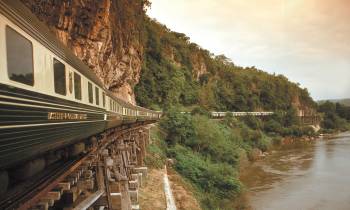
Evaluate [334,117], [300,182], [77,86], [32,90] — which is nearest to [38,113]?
[32,90]

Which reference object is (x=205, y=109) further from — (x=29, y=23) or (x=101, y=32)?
(x=29, y=23)

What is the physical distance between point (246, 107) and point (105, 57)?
167 ft

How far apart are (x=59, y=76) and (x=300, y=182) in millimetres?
24200

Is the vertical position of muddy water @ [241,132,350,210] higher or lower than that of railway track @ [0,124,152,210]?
lower

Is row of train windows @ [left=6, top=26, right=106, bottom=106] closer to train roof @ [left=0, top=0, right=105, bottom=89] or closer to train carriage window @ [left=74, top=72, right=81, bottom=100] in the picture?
train roof @ [left=0, top=0, right=105, bottom=89]

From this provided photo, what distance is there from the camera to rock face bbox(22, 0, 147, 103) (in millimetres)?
15539

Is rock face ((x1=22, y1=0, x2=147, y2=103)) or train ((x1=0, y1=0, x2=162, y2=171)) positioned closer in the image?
train ((x1=0, y1=0, x2=162, y2=171))

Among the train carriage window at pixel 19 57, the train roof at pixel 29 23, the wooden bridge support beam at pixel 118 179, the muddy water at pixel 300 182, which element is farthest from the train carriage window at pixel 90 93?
the muddy water at pixel 300 182

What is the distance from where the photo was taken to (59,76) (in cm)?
626

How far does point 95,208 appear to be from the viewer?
10.5 metres

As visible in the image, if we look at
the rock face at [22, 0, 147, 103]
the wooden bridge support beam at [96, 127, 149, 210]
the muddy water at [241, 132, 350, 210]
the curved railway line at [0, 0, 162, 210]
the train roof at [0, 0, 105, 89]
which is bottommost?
the muddy water at [241, 132, 350, 210]

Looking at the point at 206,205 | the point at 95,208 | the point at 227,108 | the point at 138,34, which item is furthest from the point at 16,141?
the point at 227,108

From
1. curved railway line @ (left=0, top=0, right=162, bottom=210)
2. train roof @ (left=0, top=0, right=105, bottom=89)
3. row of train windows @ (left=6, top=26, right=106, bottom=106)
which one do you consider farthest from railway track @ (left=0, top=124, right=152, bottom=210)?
train roof @ (left=0, top=0, right=105, bottom=89)

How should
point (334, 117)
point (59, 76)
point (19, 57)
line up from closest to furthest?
point (19, 57) → point (59, 76) → point (334, 117)
